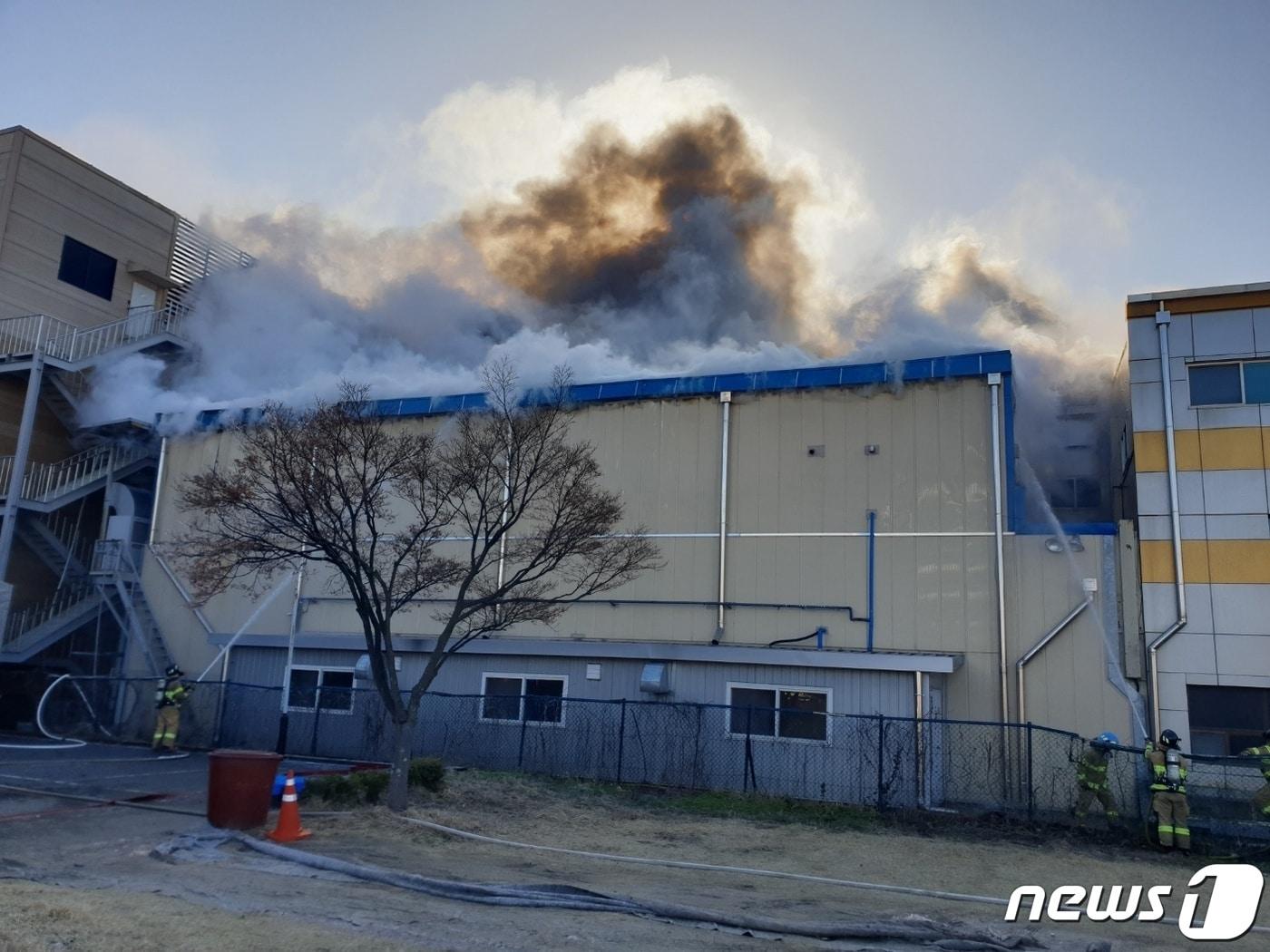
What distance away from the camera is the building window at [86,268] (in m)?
28.1

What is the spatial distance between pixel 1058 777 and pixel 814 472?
22.3ft

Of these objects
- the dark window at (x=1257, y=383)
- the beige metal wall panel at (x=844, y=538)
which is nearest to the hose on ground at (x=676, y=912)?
the beige metal wall panel at (x=844, y=538)

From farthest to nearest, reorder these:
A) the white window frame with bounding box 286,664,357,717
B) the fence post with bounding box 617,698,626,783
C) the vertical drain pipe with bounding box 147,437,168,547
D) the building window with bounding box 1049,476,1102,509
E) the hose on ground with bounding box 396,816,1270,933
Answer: the vertical drain pipe with bounding box 147,437,168,547 → the building window with bounding box 1049,476,1102,509 → the white window frame with bounding box 286,664,357,717 → the fence post with bounding box 617,698,626,783 → the hose on ground with bounding box 396,816,1270,933

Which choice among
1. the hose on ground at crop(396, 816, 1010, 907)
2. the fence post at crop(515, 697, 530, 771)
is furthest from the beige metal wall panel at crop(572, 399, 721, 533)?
the hose on ground at crop(396, 816, 1010, 907)

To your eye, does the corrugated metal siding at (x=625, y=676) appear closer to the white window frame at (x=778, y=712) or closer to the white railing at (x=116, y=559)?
the white window frame at (x=778, y=712)

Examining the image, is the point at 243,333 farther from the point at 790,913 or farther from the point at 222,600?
the point at 790,913

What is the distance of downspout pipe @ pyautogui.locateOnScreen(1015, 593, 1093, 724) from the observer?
57.3ft

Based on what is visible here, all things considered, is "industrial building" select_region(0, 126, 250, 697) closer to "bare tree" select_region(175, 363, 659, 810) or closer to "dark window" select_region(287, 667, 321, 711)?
"dark window" select_region(287, 667, 321, 711)

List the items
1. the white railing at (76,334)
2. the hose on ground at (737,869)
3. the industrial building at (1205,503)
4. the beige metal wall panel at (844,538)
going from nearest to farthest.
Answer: the hose on ground at (737,869) < the industrial building at (1205,503) < the beige metal wall panel at (844,538) < the white railing at (76,334)

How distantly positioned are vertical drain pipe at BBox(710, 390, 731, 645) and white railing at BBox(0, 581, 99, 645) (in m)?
16.6

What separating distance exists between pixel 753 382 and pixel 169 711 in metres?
13.4

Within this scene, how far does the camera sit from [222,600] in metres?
24.0

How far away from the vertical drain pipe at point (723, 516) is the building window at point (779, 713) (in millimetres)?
1309

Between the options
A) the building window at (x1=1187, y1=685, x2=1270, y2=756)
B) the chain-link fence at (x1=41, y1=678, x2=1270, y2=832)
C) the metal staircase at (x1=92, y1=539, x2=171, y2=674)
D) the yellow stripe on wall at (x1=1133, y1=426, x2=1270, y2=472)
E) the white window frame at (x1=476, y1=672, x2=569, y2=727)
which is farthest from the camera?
the metal staircase at (x1=92, y1=539, x2=171, y2=674)
